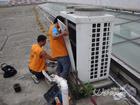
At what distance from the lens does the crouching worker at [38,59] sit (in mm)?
4770

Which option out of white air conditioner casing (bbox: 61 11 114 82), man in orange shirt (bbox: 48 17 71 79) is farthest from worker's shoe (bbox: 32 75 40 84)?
white air conditioner casing (bbox: 61 11 114 82)

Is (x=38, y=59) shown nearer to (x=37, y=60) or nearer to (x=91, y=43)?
(x=37, y=60)

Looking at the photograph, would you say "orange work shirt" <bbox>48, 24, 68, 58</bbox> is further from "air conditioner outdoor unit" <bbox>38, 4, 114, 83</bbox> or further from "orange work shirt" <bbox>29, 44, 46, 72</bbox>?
"orange work shirt" <bbox>29, 44, 46, 72</bbox>

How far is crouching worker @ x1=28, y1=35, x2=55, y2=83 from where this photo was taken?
4.77 metres

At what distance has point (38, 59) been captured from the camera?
482cm

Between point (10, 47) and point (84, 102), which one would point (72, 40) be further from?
point (10, 47)

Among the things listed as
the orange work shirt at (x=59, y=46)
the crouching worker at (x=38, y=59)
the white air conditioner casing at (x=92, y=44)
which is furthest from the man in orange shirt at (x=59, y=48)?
the crouching worker at (x=38, y=59)

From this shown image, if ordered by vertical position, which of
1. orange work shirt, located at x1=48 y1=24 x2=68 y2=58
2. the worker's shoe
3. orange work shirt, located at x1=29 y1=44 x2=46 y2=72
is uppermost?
orange work shirt, located at x1=48 y1=24 x2=68 y2=58

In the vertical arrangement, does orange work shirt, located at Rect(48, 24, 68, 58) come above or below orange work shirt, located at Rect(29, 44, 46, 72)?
above

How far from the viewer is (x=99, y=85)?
4.12 meters

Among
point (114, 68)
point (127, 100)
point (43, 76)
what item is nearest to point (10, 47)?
point (43, 76)

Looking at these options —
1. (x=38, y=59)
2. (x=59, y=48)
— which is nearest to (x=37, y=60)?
(x=38, y=59)

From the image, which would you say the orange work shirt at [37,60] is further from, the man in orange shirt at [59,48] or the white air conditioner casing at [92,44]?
the white air conditioner casing at [92,44]

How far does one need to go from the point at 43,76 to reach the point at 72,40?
1.20m
